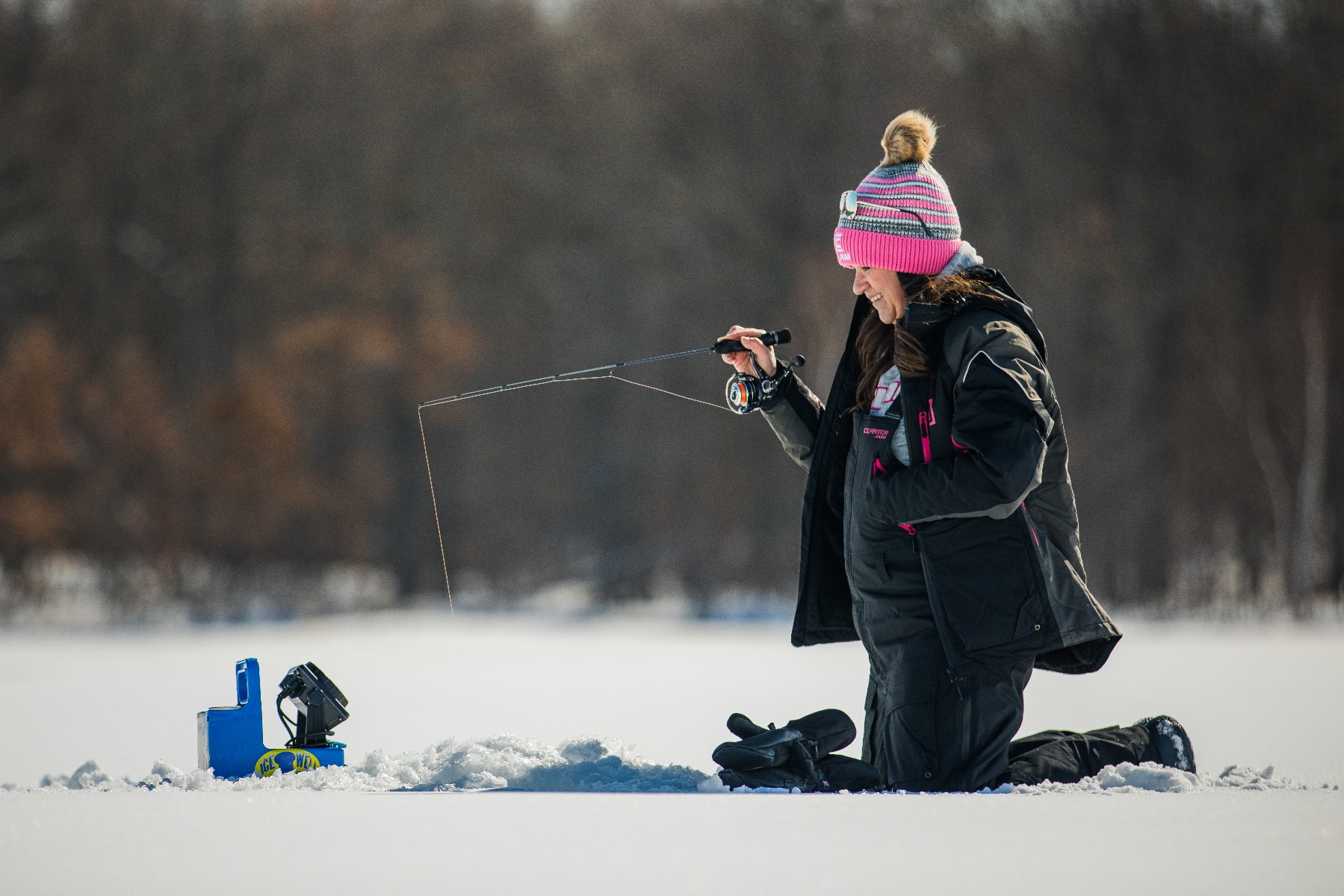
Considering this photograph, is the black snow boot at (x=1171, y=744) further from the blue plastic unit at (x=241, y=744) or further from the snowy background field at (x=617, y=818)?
the blue plastic unit at (x=241, y=744)

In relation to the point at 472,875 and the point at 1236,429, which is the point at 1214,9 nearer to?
the point at 1236,429

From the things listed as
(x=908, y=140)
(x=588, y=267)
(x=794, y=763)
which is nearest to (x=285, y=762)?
(x=794, y=763)

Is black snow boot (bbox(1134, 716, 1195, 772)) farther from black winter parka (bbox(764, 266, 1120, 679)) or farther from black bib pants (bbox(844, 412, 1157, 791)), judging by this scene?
black winter parka (bbox(764, 266, 1120, 679))

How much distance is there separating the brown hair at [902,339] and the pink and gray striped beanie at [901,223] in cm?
6

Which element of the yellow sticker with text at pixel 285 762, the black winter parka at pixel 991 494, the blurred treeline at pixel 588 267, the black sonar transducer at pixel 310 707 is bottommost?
the yellow sticker with text at pixel 285 762

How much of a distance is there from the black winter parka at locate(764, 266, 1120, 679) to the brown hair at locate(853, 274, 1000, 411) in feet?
0.08

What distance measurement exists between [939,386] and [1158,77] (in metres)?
11.6

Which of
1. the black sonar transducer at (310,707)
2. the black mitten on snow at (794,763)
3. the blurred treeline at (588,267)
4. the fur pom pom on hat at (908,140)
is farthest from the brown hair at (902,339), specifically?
the blurred treeline at (588,267)

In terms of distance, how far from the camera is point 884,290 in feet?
9.77

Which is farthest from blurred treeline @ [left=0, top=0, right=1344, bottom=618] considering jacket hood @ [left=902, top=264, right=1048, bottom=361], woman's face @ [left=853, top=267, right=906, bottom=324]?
jacket hood @ [left=902, top=264, right=1048, bottom=361]

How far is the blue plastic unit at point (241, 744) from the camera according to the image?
2879 mm

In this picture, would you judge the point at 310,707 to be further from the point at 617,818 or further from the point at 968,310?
the point at 968,310

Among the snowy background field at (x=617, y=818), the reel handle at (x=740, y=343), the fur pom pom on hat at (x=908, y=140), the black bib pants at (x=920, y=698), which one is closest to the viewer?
the snowy background field at (x=617, y=818)

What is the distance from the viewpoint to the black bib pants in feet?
8.99
